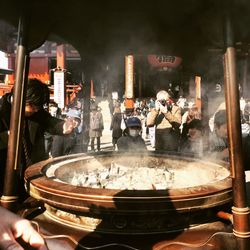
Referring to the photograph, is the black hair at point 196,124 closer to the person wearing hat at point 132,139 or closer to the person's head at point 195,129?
the person's head at point 195,129

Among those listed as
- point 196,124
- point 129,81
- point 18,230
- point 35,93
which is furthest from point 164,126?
point 129,81

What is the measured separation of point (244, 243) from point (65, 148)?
433 centimetres

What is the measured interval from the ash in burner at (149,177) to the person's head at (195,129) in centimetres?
184

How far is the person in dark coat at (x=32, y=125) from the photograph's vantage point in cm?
340

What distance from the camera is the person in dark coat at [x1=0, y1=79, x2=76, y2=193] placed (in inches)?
134

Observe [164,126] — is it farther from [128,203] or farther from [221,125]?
[128,203]

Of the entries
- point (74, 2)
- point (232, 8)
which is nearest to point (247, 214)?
point (232, 8)

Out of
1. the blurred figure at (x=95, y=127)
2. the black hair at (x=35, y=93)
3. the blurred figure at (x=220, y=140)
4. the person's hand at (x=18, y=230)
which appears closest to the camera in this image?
the person's hand at (x=18, y=230)

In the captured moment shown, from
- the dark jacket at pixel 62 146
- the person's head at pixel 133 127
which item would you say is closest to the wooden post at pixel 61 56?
the dark jacket at pixel 62 146

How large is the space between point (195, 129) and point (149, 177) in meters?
2.53

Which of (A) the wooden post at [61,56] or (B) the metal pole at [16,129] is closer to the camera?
(B) the metal pole at [16,129]

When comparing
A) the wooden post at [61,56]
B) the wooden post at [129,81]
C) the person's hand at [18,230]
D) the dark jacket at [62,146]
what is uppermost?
the wooden post at [61,56]

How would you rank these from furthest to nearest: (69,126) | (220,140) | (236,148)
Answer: (220,140)
(69,126)
(236,148)

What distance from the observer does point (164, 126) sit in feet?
21.3
